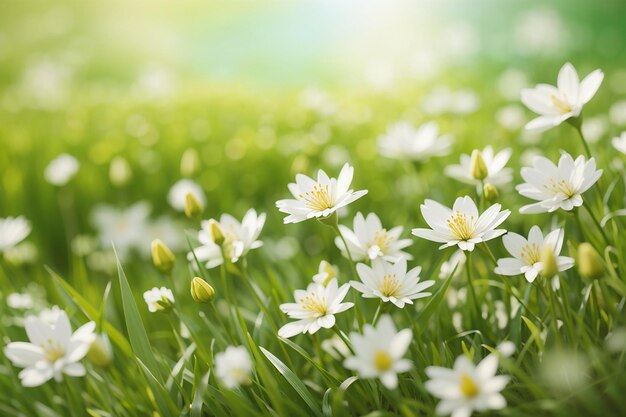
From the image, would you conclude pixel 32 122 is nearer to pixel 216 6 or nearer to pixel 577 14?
pixel 216 6

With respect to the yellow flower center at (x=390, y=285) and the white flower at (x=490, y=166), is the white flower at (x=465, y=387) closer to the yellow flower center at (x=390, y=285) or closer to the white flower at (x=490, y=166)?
the yellow flower center at (x=390, y=285)

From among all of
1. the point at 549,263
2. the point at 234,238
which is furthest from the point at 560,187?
the point at 234,238

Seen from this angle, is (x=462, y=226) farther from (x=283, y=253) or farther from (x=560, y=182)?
(x=283, y=253)

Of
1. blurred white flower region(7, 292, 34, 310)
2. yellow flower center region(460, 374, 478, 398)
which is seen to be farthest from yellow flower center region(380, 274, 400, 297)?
blurred white flower region(7, 292, 34, 310)

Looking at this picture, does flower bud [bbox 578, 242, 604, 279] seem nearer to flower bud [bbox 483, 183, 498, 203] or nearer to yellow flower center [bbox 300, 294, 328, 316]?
flower bud [bbox 483, 183, 498, 203]

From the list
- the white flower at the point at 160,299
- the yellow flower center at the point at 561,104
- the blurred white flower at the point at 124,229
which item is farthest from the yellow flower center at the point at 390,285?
the blurred white flower at the point at 124,229

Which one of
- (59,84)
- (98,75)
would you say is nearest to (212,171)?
(59,84)
